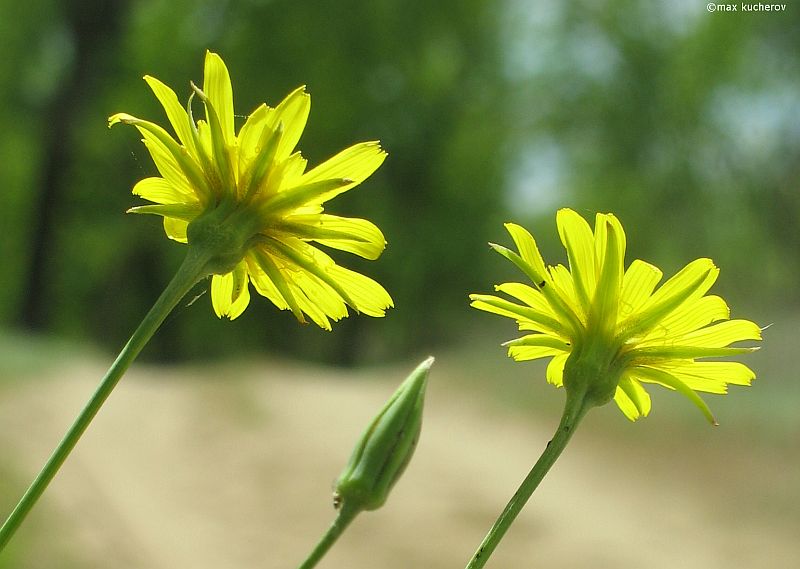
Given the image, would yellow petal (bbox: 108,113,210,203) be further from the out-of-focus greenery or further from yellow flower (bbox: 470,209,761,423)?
the out-of-focus greenery

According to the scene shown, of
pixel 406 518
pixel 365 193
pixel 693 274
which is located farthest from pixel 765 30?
pixel 693 274

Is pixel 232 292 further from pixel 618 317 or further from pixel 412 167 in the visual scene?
pixel 412 167

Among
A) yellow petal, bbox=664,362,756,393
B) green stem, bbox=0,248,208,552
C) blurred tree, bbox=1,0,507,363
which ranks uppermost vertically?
blurred tree, bbox=1,0,507,363

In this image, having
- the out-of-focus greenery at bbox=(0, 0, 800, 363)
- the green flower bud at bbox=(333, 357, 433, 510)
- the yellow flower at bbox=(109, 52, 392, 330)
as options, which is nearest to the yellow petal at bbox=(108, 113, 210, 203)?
the yellow flower at bbox=(109, 52, 392, 330)

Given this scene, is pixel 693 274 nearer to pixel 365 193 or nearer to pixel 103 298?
pixel 365 193

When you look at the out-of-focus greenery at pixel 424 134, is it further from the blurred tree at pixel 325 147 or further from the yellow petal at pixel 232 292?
the yellow petal at pixel 232 292

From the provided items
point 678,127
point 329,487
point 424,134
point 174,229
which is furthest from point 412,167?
point 174,229

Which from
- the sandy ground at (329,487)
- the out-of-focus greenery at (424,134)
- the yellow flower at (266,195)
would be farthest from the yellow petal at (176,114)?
the out-of-focus greenery at (424,134)
